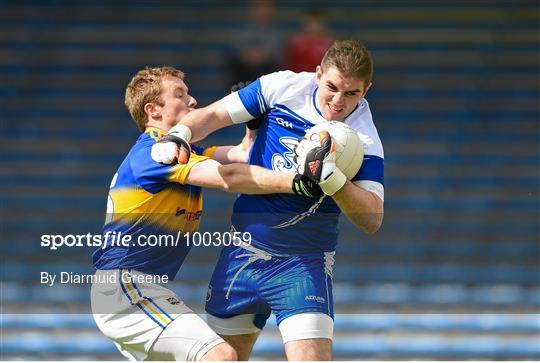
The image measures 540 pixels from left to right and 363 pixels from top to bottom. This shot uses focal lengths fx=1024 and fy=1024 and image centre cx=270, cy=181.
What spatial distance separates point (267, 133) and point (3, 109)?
23.5 ft

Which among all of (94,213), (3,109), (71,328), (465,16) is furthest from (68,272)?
(465,16)

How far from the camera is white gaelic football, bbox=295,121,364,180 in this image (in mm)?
4332

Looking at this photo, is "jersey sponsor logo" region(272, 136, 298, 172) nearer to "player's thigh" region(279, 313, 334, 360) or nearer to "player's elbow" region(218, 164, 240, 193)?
"player's elbow" region(218, 164, 240, 193)

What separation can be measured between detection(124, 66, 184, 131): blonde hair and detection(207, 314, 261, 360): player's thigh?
1.03 meters

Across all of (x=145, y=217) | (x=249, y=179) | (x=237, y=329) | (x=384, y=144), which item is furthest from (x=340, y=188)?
(x=384, y=144)

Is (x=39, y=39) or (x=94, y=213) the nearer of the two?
(x=94, y=213)

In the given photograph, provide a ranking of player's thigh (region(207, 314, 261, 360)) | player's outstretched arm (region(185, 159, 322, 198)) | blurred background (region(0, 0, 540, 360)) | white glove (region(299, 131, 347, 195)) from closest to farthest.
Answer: white glove (region(299, 131, 347, 195)) < player's outstretched arm (region(185, 159, 322, 198)) < player's thigh (region(207, 314, 261, 360)) < blurred background (region(0, 0, 540, 360))

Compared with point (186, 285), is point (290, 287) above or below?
below

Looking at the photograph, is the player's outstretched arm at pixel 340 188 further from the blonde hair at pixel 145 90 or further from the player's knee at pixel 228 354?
the blonde hair at pixel 145 90

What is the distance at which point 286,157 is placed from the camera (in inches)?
188

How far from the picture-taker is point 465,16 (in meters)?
12.5

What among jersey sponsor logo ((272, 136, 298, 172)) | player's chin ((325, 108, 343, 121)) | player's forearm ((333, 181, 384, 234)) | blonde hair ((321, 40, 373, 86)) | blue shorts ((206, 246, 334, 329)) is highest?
blonde hair ((321, 40, 373, 86))

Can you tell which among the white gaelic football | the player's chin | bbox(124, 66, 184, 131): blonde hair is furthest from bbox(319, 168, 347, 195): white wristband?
bbox(124, 66, 184, 131): blonde hair

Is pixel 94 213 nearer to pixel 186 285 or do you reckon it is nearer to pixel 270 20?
pixel 186 285
